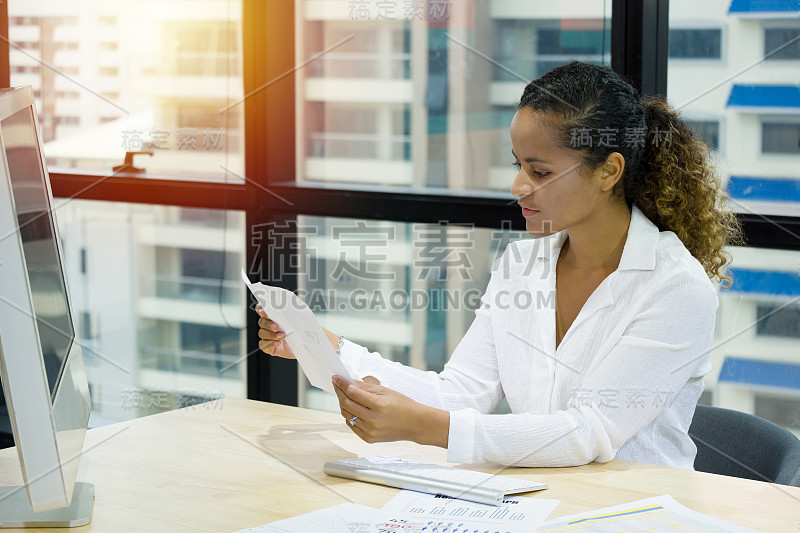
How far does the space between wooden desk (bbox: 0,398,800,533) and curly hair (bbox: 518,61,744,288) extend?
514mm

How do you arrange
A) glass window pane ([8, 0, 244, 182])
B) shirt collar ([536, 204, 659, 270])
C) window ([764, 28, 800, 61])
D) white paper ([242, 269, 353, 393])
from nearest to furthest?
white paper ([242, 269, 353, 393]) → shirt collar ([536, 204, 659, 270]) → window ([764, 28, 800, 61]) → glass window pane ([8, 0, 244, 182])

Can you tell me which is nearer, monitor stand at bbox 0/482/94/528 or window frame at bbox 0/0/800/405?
monitor stand at bbox 0/482/94/528

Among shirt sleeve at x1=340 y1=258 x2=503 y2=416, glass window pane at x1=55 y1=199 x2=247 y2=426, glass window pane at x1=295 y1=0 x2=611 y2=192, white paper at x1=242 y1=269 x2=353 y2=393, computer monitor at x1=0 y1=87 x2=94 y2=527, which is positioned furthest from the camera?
glass window pane at x1=55 y1=199 x2=247 y2=426

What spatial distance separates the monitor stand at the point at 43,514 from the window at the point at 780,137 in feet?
5.92

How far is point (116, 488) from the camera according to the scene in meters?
1.24

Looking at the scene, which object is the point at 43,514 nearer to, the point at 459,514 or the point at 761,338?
the point at 459,514

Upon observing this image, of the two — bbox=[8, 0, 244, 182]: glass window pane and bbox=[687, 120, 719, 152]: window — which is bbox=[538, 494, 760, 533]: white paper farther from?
bbox=[8, 0, 244, 182]: glass window pane

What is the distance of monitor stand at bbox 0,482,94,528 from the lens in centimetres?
111

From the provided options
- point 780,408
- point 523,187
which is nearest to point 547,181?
point 523,187

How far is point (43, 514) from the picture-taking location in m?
1.12

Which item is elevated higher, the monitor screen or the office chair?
the monitor screen

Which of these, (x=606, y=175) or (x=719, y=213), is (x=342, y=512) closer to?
(x=606, y=175)

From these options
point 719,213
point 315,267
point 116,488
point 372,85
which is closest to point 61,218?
point 315,267

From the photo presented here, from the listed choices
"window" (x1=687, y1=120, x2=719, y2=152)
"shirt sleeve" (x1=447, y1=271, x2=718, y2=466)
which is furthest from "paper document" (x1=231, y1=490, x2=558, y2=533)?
"window" (x1=687, y1=120, x2=719, y2=152)
